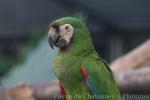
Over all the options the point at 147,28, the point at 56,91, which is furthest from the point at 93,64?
the point at 147,28

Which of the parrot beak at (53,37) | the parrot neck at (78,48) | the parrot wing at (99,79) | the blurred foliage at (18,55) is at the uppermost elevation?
the blurred foliage at (18,55)

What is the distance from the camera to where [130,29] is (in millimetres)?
4523

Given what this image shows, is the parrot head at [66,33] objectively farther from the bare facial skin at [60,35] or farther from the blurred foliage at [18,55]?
the blurred foliage at [18,55]

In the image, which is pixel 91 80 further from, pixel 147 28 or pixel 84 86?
pixel 147 28

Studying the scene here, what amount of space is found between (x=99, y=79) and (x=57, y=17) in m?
2.71

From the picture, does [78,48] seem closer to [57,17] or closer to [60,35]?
[60,35]

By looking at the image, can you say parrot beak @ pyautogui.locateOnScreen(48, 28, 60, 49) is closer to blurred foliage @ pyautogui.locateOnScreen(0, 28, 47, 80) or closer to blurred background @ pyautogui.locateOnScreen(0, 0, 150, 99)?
blurred background @ pyautogui.locateOnScreen(0, 0, 150, 99)

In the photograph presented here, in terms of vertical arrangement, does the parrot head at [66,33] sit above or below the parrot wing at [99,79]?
above

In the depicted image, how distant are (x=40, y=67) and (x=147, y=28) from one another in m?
1.54

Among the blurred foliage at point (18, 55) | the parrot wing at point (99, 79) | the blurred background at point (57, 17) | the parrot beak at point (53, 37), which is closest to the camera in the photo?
the parrot beak at point (53, 37)

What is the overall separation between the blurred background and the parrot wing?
4.03 feet

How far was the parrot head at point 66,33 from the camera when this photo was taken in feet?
6.25

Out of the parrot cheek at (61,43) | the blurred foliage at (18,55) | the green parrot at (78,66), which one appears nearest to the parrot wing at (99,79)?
the green parrot at (78,66)

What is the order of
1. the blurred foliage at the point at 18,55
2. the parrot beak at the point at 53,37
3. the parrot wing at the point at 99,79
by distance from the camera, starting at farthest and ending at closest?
the blurred foliage at the point at 18,55 < the parrot wing at the point at 99,79 < the parrot beak at the point at 53,37
